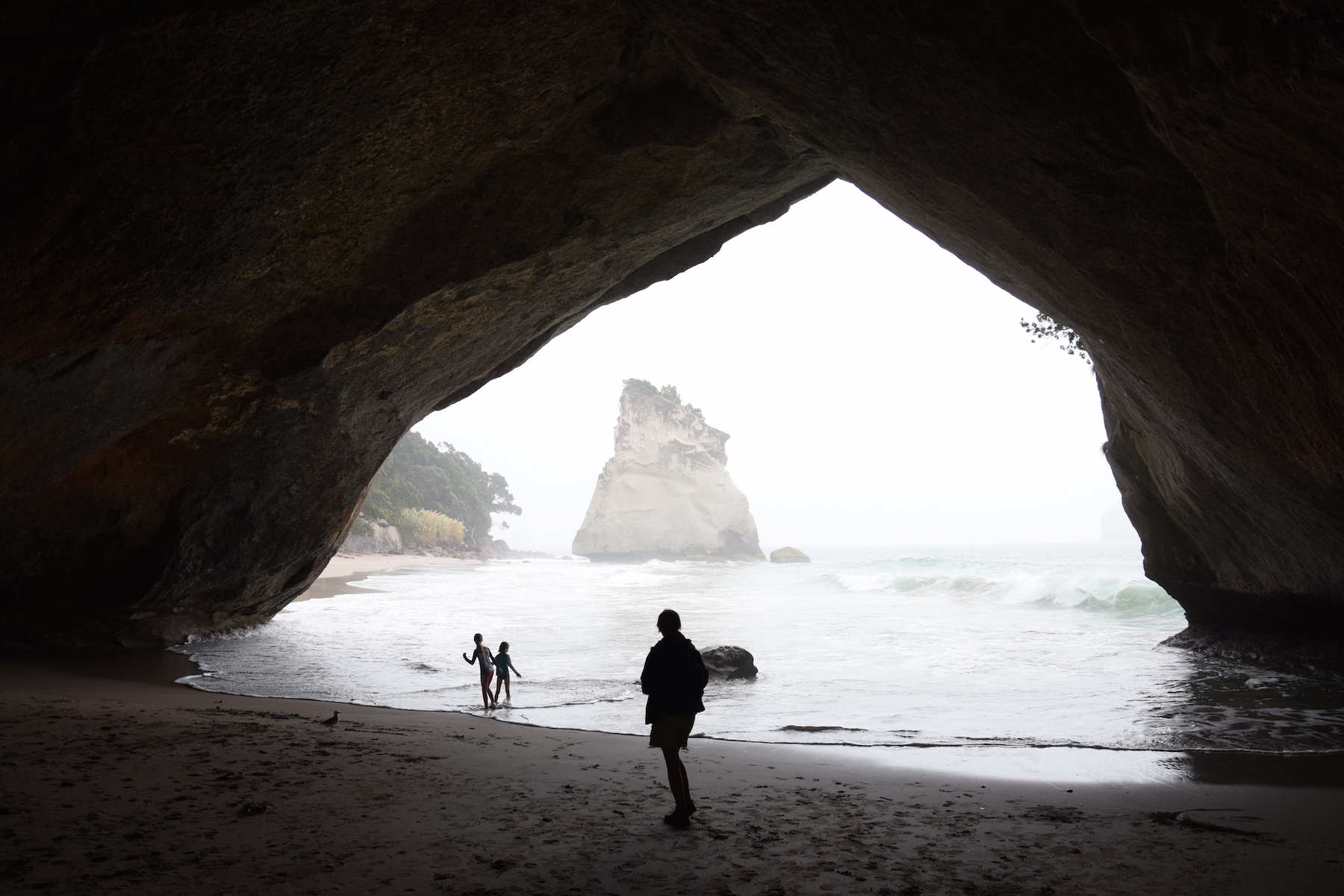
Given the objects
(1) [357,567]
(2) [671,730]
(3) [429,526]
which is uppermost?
(3) [429,526]

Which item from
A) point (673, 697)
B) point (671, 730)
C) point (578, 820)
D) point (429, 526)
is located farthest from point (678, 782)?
point (429, 526)

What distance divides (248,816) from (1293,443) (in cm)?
791

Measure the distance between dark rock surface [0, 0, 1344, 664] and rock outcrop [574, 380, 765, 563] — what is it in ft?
202

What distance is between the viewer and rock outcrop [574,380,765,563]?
2862 inches

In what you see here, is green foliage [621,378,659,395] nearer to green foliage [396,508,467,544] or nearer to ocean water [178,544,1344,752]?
green foliage [396,508,467,544]

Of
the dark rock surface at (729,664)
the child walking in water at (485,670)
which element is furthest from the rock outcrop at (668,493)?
the child walking in water at (485,670)

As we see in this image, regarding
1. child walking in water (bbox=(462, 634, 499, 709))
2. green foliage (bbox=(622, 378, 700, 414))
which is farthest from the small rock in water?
child walking in water (bbox=(462, 634, 499, 709))

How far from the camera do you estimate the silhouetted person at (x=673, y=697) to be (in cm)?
453

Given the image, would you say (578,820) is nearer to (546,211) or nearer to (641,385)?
(546,211)

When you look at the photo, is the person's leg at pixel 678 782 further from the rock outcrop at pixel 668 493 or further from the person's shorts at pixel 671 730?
the rock outcrop at pixel 668 493

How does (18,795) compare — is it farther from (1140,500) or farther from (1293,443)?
(1140,500)

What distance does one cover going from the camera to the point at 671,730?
4.60 meters

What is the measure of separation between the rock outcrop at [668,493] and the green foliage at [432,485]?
11929 millimetres

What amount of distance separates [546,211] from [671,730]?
219 inches
